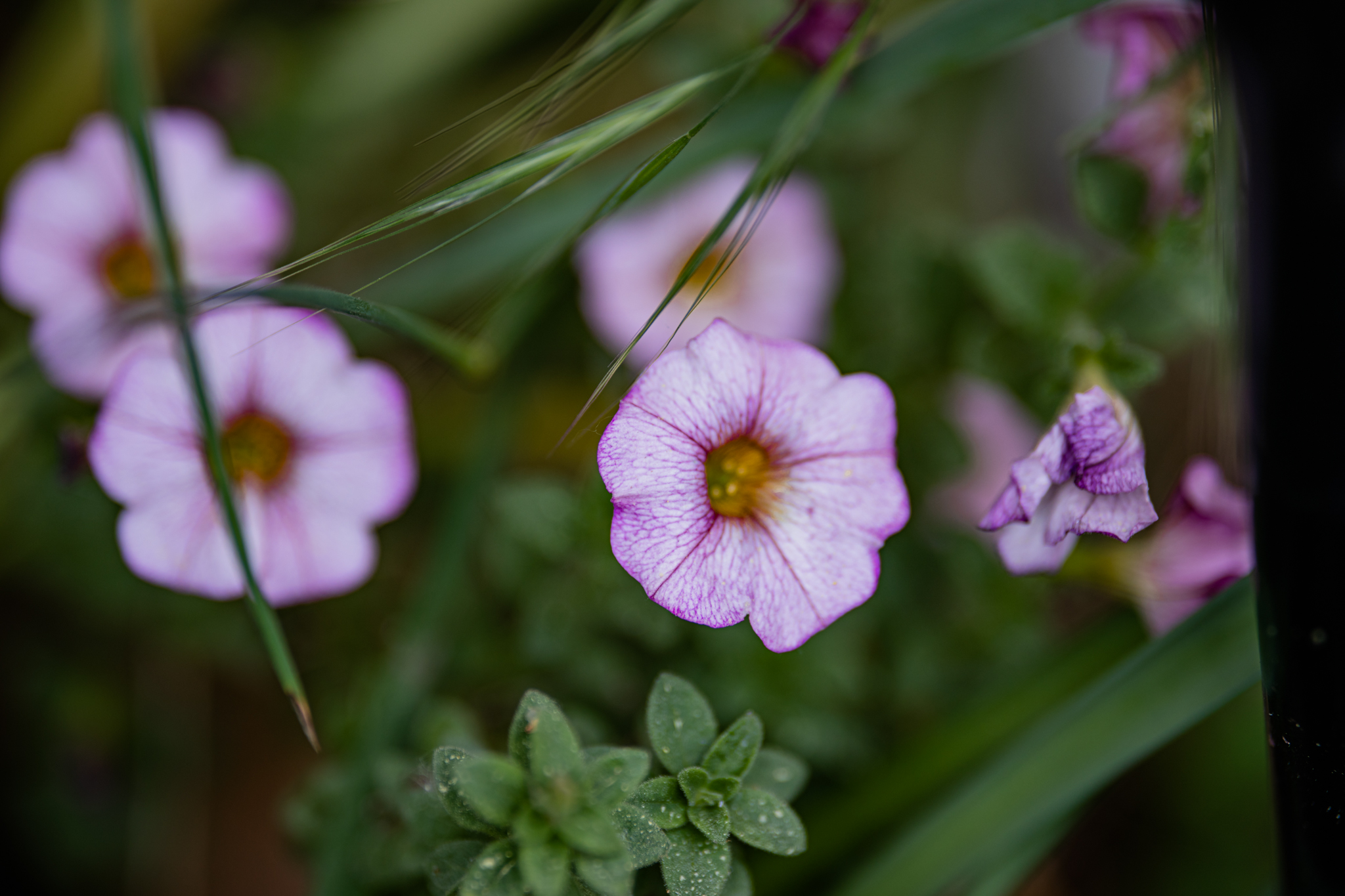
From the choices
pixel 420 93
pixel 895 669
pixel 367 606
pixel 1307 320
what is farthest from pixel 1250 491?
pixel 420 93

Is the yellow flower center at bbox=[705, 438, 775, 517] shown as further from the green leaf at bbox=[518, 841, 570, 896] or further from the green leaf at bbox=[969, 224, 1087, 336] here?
the green leaf at bbox=[969, 224, 1087, 336]

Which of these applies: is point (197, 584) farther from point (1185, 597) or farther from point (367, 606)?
point (1185, 597)

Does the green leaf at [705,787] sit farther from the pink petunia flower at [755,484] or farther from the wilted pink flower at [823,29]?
the wilted pink flower at [823,29]

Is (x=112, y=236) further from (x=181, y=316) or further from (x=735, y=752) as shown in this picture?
(x=735, y=752)

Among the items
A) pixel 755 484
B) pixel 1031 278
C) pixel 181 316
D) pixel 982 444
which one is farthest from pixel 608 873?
pixel 982 444

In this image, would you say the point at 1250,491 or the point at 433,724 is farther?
the point at 433,724
